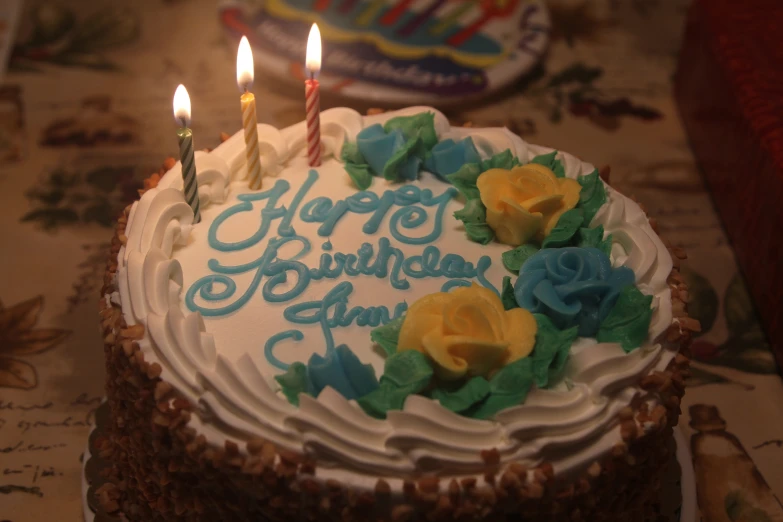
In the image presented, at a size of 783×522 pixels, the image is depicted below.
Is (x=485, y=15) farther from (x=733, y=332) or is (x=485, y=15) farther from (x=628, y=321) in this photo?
(x=628, y=321)

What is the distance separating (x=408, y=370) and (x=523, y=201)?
1.95 feet

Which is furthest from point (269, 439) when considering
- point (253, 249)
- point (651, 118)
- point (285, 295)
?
point (651, 118)

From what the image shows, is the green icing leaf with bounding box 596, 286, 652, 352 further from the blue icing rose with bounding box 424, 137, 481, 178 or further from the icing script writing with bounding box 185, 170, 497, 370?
the blue icing rose with bounding box 424, 137, 481, 178

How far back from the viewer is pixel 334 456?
1.58 meters

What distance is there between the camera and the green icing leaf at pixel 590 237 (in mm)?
2025

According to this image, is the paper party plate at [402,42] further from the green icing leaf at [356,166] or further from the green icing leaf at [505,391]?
the green icing leaf at [505,391]

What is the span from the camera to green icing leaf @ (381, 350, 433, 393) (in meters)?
1.66

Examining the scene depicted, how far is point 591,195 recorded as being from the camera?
2150 millimetres

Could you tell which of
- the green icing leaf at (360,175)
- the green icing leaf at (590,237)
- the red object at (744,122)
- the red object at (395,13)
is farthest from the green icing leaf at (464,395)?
the red object at (395,13)

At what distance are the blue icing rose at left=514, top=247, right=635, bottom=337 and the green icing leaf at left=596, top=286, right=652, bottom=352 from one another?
0.02 metres

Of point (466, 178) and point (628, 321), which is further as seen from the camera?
point (466, 178)

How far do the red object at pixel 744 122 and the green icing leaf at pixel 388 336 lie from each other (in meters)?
1.36

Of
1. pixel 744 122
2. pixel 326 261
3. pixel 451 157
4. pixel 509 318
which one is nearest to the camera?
pixel 509 318

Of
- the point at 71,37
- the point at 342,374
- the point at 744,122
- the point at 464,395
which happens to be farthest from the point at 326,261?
the point at 71,37
